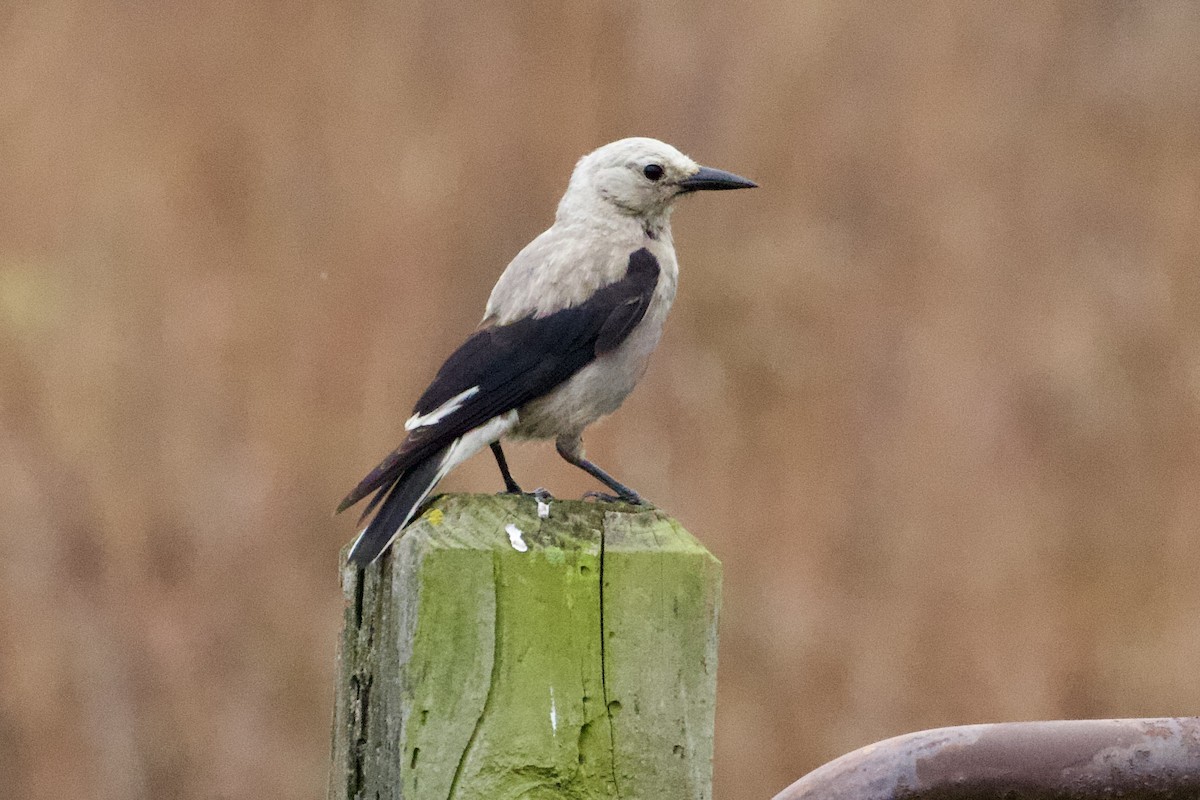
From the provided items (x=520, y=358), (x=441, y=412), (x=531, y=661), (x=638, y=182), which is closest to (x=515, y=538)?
(x=531, y=661)

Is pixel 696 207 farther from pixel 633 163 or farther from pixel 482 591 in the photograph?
pixel 482 591

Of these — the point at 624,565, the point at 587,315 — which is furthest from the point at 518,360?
the point at 624,565

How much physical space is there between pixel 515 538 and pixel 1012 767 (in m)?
0.55

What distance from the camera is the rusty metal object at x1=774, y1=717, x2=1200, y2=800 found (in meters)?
1.48

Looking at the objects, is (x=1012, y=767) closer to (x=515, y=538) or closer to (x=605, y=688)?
(x=605, y=688)

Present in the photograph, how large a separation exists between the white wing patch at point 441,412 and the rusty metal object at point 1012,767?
1.29m

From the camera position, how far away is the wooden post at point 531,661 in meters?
1.66

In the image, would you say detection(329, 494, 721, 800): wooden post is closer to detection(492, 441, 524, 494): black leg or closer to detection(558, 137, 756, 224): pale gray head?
detection(492, 441, 524, 494): black leg

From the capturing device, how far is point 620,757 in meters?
1.72

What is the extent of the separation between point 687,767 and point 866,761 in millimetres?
307

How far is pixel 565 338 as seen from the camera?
2955mm

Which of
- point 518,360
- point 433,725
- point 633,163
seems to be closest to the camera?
point 433,725

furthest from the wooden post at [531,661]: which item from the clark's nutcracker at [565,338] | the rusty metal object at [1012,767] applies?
the clark's nutcracker at [565,338]

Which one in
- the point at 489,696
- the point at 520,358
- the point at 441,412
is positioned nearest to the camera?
the point at 489,696
